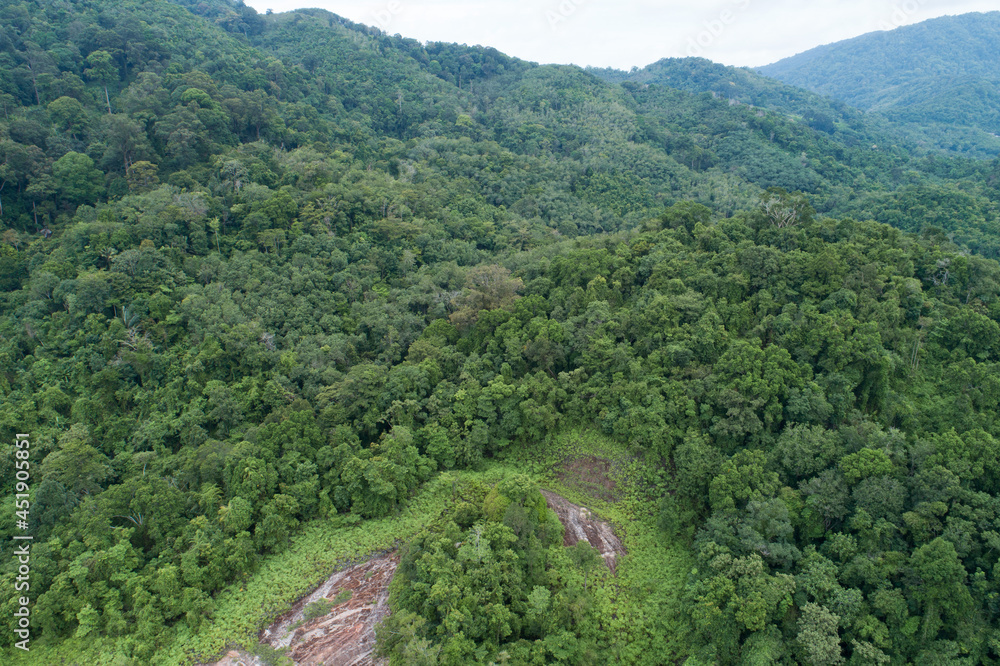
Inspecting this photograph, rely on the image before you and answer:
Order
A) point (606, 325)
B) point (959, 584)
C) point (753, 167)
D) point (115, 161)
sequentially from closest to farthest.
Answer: point (959, 584) → point (606, 325) → point (115, 161) → point (753, 167)

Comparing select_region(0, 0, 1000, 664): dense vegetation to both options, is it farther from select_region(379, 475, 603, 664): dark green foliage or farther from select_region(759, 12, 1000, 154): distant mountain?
select_region(759, 12, 1000, 154): distant mountain

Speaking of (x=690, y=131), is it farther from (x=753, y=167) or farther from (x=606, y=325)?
(x=606, y=325)

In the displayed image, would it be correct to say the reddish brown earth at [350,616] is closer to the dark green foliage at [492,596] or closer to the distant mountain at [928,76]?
the dark green foliage at [492,596]

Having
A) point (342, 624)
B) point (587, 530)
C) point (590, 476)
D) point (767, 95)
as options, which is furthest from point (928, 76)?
point (342, 624)

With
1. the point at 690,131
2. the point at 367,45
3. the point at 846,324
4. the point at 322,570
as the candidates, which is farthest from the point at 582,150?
the point at 322,570

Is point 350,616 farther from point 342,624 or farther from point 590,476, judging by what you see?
point 590,476

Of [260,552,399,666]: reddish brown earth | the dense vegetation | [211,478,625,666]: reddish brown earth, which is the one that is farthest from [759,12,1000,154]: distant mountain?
[260,552,399,666]: reddish brown earth
